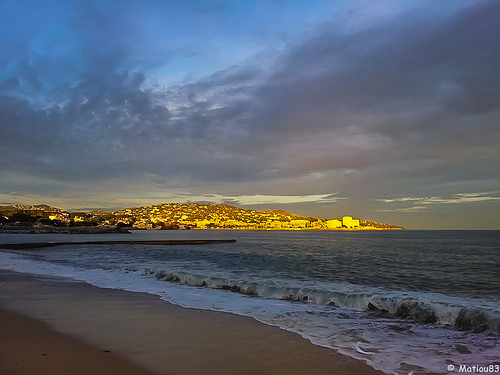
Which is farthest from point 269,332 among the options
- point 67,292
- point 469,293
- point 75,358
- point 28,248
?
point 28,248

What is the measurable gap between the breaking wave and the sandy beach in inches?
163

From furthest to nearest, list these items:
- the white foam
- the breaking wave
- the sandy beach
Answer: the breaking wave → the white foam → the sandy beach

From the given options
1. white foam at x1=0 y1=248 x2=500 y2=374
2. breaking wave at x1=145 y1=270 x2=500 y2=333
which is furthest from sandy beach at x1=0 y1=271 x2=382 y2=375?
breaking wave at x1=145 y1=270 x2=500 y2=333

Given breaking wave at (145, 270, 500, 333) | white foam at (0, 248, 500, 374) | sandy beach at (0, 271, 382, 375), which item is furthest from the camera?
breaking wave at (145, 270, 500, 333)

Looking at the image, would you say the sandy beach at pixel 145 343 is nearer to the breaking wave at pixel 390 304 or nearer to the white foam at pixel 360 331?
the white foam at pixel 360 331

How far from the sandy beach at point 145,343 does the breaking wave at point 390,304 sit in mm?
4140

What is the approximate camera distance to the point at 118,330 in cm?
807

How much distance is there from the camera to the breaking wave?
386 inches

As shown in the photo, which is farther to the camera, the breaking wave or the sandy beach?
the breaking wave

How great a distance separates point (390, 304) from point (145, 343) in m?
7.77

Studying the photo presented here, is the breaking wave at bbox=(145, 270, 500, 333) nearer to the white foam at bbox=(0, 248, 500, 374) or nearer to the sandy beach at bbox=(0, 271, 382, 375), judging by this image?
the white foam at bbox=(0, 248, 500, 374)

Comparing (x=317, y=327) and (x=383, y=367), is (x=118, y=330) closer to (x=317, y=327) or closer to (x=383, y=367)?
(x=317, y=327)

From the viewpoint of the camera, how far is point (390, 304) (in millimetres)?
11773

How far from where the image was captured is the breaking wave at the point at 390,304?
9.80 metres
